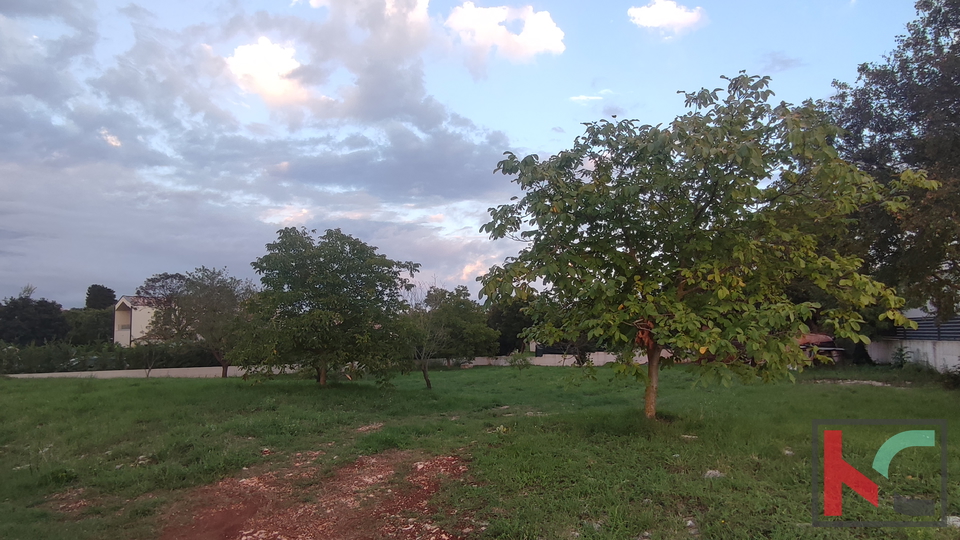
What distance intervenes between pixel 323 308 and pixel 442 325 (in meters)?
8.05

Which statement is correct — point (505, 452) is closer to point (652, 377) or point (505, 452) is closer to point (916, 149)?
point (652, 377)

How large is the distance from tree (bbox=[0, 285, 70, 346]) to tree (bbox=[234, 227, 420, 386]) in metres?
32.5

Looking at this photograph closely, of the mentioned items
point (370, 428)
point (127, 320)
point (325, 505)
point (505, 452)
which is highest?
point (127, 320)

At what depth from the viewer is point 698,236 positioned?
618 centimetres

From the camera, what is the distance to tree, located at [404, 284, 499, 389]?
1825 cm

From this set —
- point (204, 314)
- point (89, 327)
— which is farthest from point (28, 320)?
point (204, 314)

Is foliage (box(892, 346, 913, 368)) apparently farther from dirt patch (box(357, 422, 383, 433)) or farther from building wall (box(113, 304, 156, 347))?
building wall (box(113, 304, 156, 347))

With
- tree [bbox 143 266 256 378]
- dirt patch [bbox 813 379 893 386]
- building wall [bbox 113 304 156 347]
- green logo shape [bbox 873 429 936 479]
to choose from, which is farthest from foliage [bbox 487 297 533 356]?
green logo shape [bbox 873 429 936 479]

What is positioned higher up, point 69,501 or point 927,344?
point 927,344

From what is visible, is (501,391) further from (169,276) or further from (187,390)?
(169,276)

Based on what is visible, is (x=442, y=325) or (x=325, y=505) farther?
(x=442, y=325)

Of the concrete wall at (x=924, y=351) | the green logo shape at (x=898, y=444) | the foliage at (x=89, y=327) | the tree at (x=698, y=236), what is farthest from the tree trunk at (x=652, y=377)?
the foliage at (x=89, y=327)

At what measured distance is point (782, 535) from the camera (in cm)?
370

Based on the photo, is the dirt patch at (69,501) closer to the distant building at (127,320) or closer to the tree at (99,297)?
the distant building at (127,320)
